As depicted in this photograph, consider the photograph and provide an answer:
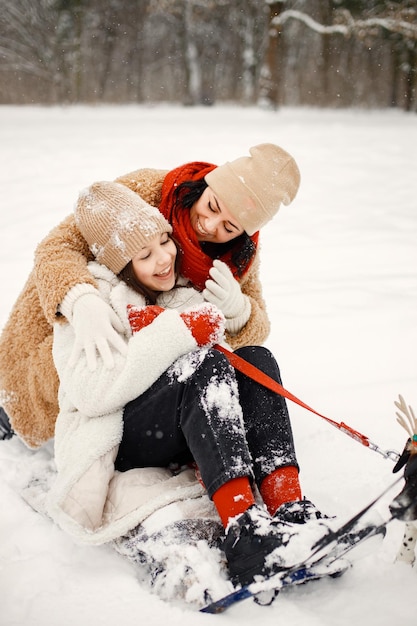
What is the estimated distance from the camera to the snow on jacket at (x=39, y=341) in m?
1.86

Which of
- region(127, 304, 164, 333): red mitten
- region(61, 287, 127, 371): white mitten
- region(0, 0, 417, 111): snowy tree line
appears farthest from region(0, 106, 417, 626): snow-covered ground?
region(0, 0, 417, 111): snowy tree line

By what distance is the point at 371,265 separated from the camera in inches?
159

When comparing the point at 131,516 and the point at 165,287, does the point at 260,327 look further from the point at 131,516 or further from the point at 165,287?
the point at 131,516

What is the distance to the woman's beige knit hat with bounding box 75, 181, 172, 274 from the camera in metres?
1.84

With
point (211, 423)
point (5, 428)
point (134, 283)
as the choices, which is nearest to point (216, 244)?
point (134, 283)

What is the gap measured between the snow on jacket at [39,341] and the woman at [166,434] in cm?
17

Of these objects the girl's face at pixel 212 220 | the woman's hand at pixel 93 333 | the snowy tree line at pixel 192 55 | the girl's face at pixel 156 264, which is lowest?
the woman's hand at pixel 93 333

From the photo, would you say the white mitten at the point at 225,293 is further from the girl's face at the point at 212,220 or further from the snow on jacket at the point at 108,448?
the snow on jacket at the point at 108,448

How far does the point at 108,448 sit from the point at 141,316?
42 centimetres

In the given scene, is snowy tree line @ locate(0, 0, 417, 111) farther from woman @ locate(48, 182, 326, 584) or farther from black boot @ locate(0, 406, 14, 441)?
woman @ locate(48, 182, 326, 584)

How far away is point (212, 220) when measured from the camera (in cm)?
203

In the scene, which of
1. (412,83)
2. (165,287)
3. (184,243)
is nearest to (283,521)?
(165,287)

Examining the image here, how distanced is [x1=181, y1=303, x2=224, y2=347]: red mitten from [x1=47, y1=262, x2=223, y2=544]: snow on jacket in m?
0.04

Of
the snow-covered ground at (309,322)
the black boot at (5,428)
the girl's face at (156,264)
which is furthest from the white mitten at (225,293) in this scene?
the black boot at (5,428)
